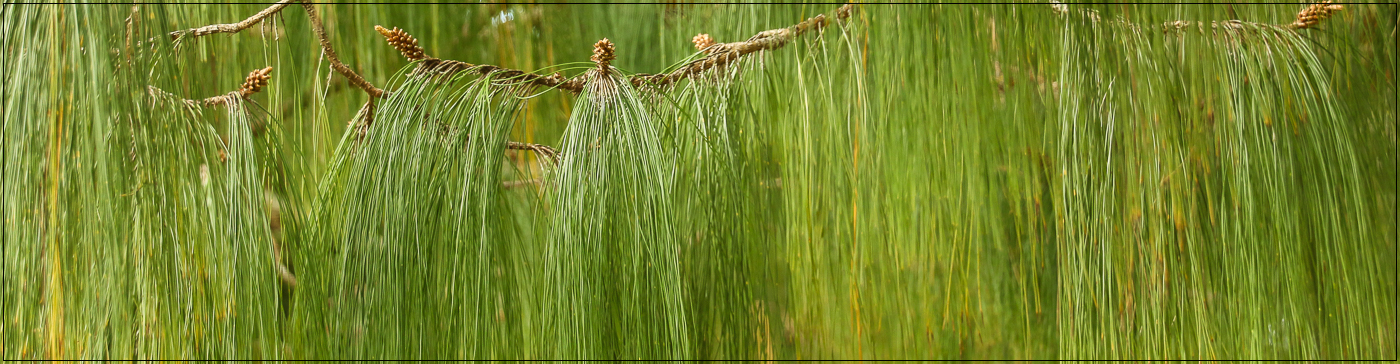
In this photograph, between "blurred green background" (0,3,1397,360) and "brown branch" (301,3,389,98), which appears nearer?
"blurred green background" (0,3,1397,360)

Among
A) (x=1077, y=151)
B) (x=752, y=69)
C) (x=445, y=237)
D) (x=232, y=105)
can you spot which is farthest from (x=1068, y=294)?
(x=232, y=105)

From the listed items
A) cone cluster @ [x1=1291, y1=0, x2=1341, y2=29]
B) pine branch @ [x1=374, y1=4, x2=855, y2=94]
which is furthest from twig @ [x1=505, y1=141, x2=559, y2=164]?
Answer: cone cluster @ [x1=1291, y1=0, x2=1341, y2=29]

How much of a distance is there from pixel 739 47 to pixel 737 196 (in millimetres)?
111

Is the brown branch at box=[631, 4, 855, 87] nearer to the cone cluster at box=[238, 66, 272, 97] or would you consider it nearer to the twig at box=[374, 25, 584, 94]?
the twig at box=[374, 25, 584, 94]

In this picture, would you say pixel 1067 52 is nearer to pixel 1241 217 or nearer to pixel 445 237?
pixel 1241 217

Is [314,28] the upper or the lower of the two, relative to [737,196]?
upper

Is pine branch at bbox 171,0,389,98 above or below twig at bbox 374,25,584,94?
above

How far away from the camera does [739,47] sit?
44 cm

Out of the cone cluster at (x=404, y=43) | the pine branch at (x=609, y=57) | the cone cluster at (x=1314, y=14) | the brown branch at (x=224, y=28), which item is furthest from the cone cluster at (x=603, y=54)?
the cone cluster at (x=1314, y=14)

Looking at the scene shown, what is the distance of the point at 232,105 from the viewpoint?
37cm

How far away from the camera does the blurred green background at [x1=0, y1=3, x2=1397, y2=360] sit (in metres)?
0.29

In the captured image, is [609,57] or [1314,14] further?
[1314,14]

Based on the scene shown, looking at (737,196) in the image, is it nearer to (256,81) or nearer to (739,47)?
(739,47)

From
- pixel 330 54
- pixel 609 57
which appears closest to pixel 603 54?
pixel 609 57
